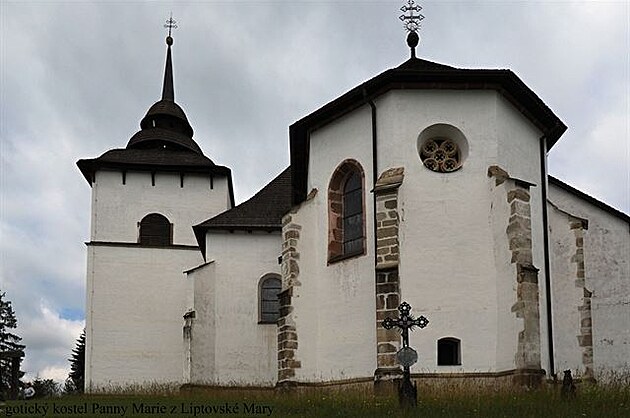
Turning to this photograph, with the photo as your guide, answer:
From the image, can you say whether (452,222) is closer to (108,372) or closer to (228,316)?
(228,316)

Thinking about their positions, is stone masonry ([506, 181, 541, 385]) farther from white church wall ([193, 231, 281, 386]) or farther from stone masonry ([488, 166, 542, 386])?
white church wall ([193, 231, 281, 386])

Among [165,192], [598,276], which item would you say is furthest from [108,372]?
[598,276]

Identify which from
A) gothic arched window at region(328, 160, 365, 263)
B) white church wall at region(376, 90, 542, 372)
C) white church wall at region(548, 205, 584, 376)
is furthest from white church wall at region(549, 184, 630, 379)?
gothic arched window at region(328, 160, 365, 263)

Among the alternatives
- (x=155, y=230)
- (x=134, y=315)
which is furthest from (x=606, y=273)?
(x=155, y=230)

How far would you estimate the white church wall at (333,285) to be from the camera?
17078 mm

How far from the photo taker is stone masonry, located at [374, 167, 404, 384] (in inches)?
620

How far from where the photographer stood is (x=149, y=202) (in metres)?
33.2

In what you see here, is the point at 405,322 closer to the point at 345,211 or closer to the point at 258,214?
the point at 345,211

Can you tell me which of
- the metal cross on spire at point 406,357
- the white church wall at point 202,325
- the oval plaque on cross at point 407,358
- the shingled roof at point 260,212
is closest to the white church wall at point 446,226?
the metal cross on spire at point 406,357

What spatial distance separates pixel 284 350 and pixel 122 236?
1603cm

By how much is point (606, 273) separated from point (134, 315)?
1705 cm

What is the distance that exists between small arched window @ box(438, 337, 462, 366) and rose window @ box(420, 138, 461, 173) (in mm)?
3460

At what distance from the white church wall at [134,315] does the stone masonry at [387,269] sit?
1635cm

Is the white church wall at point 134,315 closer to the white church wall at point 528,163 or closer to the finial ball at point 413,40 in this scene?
the finial ball at point 413,40
